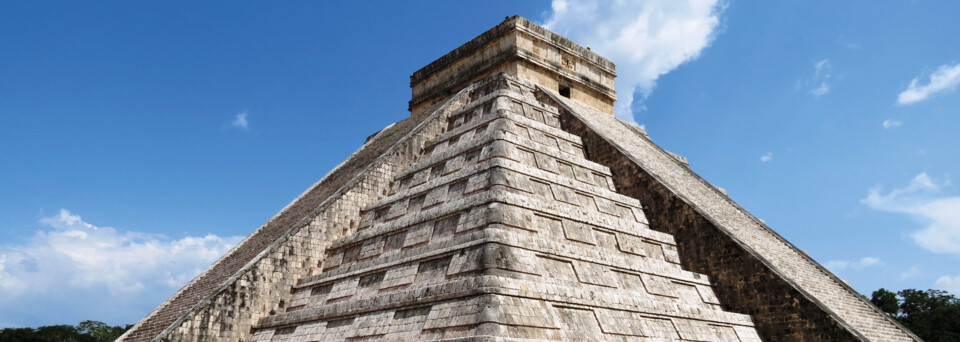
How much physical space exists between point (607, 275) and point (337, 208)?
4.10m

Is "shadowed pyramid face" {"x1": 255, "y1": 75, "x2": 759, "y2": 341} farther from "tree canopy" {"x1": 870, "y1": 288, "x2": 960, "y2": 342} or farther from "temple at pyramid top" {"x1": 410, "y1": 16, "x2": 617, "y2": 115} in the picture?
"tree canopy" {"x1": 870, "y1": 288, "x2": 960, "y2": 342}

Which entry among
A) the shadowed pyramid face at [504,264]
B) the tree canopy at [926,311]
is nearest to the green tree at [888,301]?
the tree canopy at [926,311]

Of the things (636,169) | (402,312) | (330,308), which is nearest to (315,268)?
(330,308)

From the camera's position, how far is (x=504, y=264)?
273 inches

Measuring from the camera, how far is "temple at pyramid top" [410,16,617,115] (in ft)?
45.6

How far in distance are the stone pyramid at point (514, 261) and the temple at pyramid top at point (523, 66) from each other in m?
2.12

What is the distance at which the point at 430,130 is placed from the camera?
1192 centimetres

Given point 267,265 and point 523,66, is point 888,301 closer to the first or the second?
point 523,66

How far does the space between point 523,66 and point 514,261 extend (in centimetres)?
742

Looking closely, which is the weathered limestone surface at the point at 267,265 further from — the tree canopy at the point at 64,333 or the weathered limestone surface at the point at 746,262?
the tree canopy at the point at 64,333

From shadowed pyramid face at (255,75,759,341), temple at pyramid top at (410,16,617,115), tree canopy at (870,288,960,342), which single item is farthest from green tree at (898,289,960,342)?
shadowed pyramid face at (255,75,759,341)

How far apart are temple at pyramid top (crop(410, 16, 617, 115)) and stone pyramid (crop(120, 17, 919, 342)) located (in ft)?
6.97

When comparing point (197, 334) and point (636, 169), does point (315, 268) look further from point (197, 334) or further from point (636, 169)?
point (636, 169)

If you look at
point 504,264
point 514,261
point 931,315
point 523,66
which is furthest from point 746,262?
point 931,315
